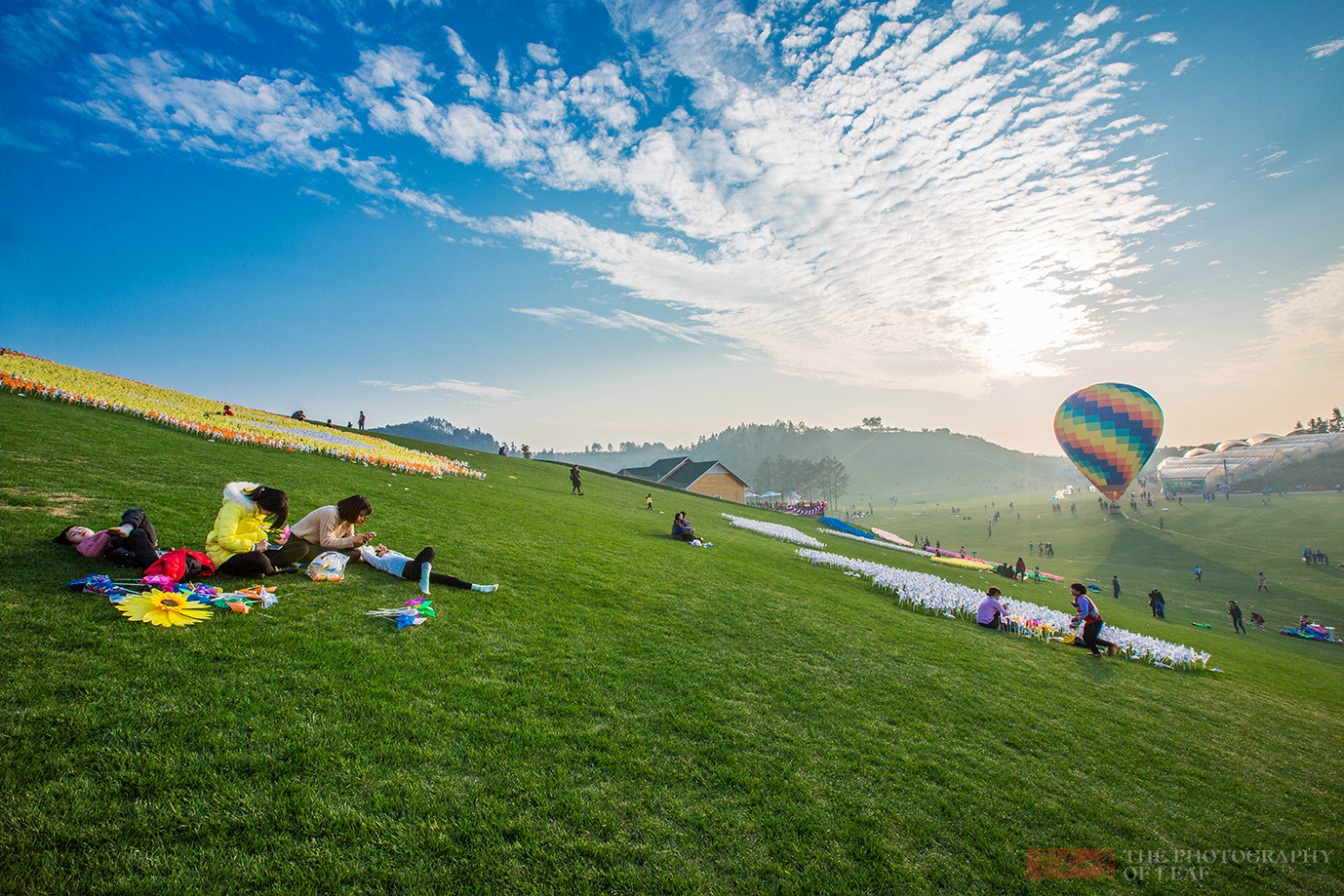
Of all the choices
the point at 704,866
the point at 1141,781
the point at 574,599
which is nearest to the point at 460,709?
the point at 704,866

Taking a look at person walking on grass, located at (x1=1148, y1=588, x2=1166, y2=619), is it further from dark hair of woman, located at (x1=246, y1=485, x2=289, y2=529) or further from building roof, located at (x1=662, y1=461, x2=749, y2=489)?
dark hair of woman, located at (x1=246, y1=485, x2=289, y2=529)

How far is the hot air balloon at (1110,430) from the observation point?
128 feet

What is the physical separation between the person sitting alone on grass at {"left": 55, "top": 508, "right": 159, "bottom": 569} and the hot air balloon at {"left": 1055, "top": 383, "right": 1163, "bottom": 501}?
52539 millimetres

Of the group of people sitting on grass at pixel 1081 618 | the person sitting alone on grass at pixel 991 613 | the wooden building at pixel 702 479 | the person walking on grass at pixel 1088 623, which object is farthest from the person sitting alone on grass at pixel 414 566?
the wooden building at pixel 702 479

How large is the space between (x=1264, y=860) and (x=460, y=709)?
8.80 metres

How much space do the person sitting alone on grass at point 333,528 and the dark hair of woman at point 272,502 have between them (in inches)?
24.7

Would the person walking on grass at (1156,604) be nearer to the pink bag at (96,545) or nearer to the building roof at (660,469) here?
the pink bag at (96,545)

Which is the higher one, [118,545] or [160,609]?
[118,545]

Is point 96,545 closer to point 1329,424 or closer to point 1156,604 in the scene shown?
point 1156,604

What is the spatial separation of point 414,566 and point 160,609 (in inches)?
122

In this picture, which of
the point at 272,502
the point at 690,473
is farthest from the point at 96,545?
the point at 690,473

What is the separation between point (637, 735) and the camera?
5473 millimetres

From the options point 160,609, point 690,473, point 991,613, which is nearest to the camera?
point 160,609

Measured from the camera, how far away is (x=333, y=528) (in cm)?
820
